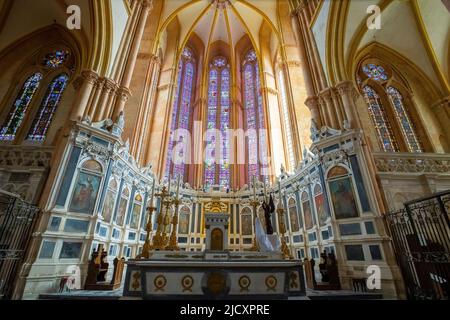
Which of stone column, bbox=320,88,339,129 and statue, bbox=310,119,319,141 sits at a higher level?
stone column, bbox=320,88,339,129

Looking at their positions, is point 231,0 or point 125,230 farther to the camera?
point 231,0

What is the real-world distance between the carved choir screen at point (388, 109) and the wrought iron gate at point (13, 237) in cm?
1556

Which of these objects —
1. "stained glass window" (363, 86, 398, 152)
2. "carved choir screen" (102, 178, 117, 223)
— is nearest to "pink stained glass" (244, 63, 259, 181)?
"stained glass window" (363, 86, 398, 152)

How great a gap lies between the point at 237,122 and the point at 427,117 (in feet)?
43.7

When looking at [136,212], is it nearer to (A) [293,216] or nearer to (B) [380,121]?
(A) [293,216]

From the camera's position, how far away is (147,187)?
488 inches

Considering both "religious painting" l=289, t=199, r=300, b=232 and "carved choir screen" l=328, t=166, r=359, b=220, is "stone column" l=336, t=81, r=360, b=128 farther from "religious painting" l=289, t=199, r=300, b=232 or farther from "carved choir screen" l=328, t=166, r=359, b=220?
"religious painting" l=289, t=199, r=300, b=232

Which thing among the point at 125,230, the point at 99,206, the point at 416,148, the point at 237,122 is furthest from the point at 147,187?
the point at 416,148

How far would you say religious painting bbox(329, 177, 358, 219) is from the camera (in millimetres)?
8469

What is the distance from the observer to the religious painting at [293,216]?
11.6m

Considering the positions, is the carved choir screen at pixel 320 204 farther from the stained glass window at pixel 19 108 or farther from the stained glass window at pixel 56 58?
the stained glass window at pixel 56 58

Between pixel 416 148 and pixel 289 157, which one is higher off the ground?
pixel 289 157

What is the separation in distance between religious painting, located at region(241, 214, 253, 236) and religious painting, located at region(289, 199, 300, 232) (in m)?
2.88

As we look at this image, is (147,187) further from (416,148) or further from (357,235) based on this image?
(416,148)
